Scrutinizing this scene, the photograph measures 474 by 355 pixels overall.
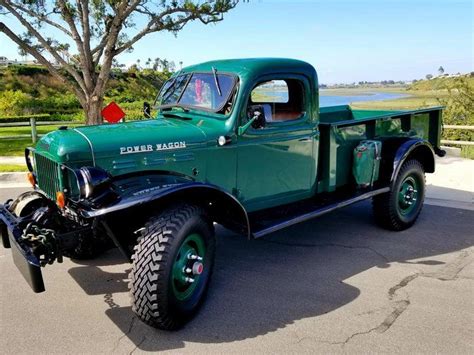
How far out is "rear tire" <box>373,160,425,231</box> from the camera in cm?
520

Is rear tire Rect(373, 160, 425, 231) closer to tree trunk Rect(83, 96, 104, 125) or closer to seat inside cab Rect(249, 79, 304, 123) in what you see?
seat inside cab Rect(249, 79, 304, 123)

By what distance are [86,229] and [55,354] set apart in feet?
2.90

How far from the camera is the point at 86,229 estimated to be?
330cm

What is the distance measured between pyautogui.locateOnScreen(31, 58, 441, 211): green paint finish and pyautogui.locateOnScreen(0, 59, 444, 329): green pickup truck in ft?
0.04

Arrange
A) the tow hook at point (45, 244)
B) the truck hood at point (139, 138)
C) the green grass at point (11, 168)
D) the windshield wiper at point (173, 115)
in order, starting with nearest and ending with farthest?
the tow hook at point (45, 244), the truck hood at point (139, 138), the windshield wiper at point (173, 115), the green grass at point (11, 168)

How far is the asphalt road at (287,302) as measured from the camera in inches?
118

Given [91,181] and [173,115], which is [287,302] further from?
[173,115]

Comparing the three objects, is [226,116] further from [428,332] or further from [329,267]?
[428,332]

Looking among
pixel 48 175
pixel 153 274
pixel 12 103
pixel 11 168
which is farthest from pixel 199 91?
pixel 12 103

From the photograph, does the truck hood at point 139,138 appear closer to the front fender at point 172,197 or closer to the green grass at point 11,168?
the front fender at point 172,197

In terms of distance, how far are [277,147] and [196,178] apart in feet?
3.00

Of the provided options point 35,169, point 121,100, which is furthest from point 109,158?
point 121,100

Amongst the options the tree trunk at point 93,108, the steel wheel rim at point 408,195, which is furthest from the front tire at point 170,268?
the tree trunk at point 93,108

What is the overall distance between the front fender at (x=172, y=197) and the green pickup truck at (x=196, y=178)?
11 mm
